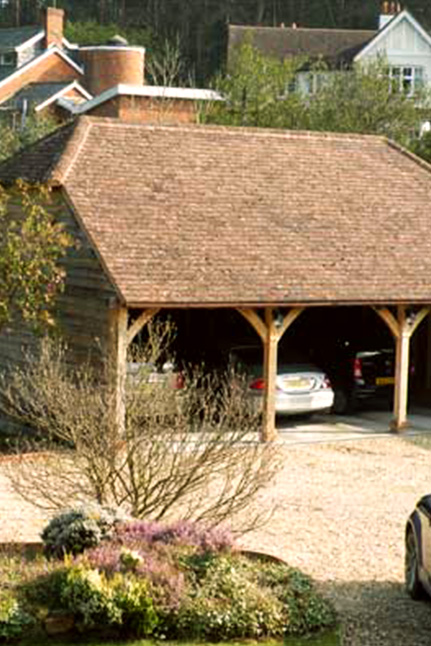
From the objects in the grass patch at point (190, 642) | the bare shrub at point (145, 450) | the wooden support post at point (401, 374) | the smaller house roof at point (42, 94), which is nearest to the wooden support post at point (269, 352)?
the wooden support post at point (401, 374)

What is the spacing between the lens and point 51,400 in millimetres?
14531

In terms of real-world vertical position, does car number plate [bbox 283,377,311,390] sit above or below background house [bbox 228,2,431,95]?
below

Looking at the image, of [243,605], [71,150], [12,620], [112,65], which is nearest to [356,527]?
[243,605]

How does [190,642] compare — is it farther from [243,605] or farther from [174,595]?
[243,605]

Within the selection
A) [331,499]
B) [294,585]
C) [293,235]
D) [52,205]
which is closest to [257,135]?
[293,235]

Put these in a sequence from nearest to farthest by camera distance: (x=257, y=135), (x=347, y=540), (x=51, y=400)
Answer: (x=51, y=400), (x=347, y=540), (x=257, y=135)

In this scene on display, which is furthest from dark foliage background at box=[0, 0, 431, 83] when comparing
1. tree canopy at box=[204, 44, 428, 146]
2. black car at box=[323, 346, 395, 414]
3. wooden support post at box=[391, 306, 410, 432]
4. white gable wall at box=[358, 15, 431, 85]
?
wooden support post at box=[391, 306, 410, 432]

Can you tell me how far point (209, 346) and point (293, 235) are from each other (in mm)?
2700

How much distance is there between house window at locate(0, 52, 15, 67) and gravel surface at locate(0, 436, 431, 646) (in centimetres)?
4799

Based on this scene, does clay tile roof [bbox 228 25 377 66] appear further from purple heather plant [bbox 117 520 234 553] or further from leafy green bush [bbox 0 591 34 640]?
leafy green bush [bbox 0 591 34 640]

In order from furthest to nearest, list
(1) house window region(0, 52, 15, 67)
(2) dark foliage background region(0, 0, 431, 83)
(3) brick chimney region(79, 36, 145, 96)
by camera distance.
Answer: (2) dark foliage background region(0, 0, 431, 83)
(1) house window region(0, 52, 15, 67)
(3) brick chimney region(79, 36, 145, 96)

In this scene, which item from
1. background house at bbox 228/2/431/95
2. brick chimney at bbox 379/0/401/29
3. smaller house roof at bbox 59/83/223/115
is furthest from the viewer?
brick chimney at bbox 379/0/401/29

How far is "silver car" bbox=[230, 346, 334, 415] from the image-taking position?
912 inches

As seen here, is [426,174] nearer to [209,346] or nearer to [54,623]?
[209,346]
